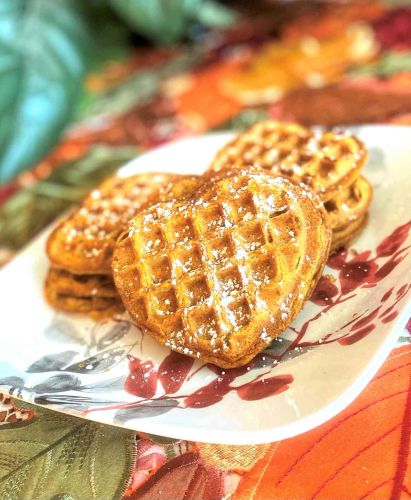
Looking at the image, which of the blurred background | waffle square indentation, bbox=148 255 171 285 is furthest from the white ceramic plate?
the blurred background

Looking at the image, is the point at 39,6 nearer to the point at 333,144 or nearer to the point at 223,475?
the point at 333,144

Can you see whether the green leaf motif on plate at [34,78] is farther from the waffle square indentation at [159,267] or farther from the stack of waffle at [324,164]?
the waffle square indentation at [159,267]

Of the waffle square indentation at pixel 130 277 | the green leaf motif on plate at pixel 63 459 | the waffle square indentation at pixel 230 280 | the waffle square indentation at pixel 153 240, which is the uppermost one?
the waffle square indentation at pixel 153 240

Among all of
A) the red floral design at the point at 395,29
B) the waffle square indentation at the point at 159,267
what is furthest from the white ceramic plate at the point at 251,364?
the red floral design at the point at 395,29

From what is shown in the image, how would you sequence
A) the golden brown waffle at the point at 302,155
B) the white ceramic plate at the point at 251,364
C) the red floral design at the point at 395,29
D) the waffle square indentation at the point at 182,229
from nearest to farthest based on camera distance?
the white ceramic plate at the point at 251,364, the waffle square indentation at the point at 182,229, the golden brown waffle at the point at 302,155, the red floral design at the point at 395,29

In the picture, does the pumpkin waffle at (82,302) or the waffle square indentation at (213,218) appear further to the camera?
the pumpkin waffle at (82,302)

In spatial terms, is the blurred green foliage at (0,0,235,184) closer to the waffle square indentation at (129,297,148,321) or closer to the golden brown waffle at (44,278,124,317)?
the golden brown waffle at (44,278,124,317)
